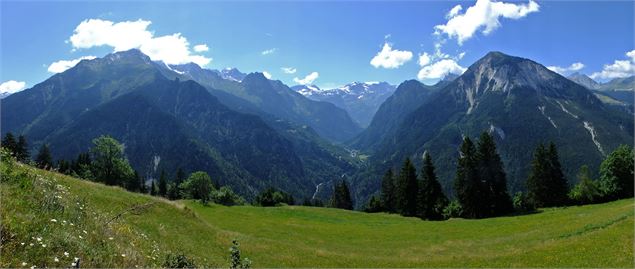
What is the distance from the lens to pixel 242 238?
42.1 meters

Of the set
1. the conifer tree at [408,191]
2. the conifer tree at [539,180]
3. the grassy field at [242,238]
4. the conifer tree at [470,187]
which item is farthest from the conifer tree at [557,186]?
the grassy field at [242,238]

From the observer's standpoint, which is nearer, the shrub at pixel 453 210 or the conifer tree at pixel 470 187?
the conifer tree at pixel 470 187

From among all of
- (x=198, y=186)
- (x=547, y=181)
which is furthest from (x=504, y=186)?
(x=198, y=186)

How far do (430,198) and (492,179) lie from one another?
507 inches

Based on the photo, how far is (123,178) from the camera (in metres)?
114

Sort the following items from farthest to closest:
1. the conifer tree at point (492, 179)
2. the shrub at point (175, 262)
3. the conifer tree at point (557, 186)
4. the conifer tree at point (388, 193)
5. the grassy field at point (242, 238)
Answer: the conifer tree at point (388, 193) → the conifer tree at point (557, 186) → the conifer tree at point (492, 179) → the shrub at point (175, 262) → the grassy field at point (242, 238)

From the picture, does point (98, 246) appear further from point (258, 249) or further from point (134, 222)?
point (258, 249)

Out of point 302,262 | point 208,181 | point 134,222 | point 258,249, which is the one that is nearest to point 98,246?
point 134,222

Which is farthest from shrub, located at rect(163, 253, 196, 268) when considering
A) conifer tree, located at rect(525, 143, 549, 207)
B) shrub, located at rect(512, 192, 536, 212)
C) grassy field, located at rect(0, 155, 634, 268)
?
conifer tree, located at rect(525, 143, 549, 207)

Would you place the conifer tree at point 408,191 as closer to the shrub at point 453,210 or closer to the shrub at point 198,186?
the shrub at point 453,210

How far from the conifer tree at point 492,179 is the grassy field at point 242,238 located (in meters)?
24.3

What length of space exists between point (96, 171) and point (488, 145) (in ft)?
322

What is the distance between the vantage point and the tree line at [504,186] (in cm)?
7662

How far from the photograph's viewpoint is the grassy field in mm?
11453
